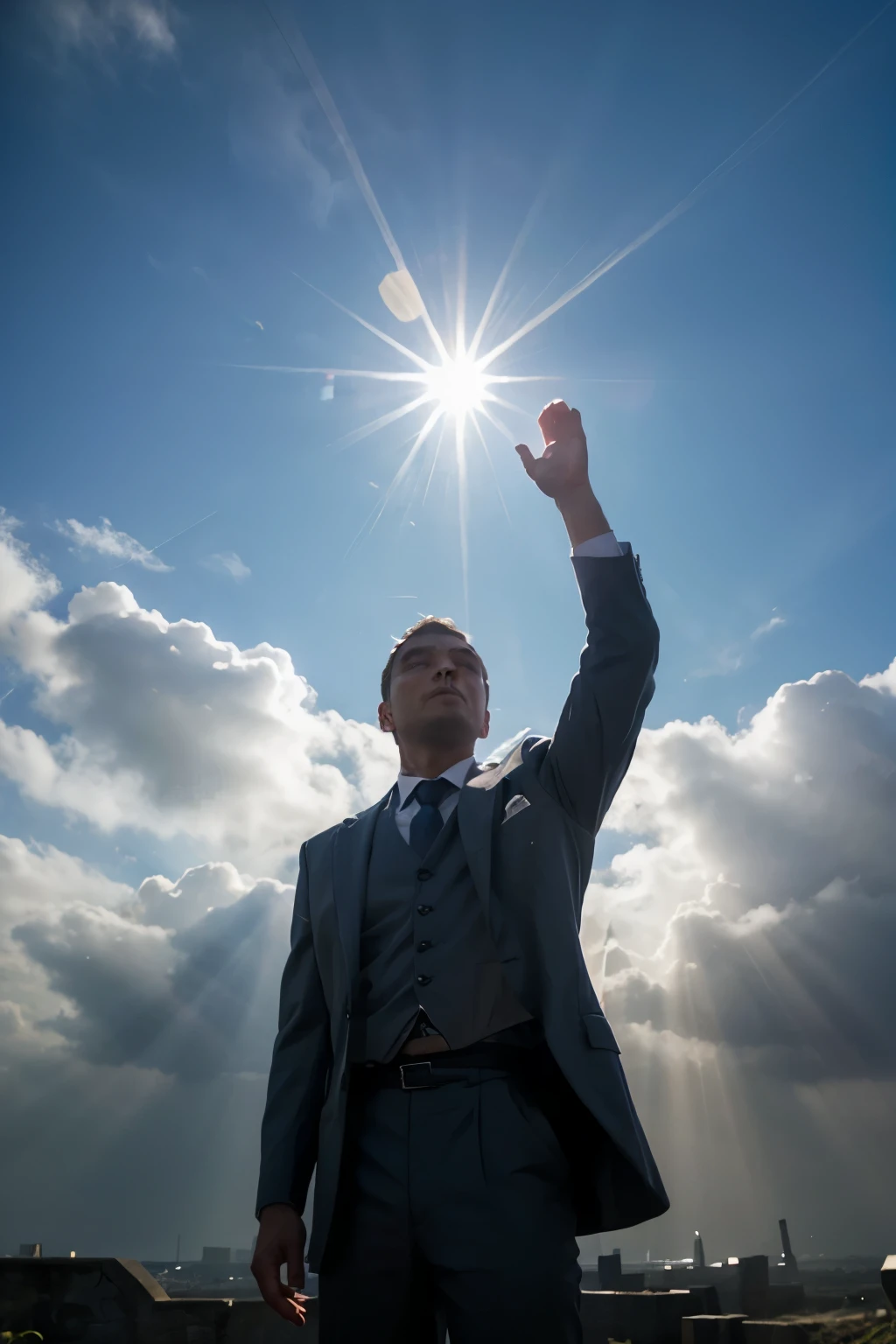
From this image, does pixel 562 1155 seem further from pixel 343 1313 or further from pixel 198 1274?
pixel 198 1274

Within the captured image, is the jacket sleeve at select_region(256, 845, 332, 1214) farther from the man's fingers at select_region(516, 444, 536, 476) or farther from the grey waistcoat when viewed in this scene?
the man's fingers at select_region(516, 444, 536, 476)

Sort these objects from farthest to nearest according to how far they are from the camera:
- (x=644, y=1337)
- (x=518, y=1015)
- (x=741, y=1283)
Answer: (x=741, y=1283) < (x=644, y=1337) < (x=518, y=1015)

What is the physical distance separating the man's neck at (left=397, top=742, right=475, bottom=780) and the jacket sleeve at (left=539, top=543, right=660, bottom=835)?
572mm

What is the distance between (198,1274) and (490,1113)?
321ft

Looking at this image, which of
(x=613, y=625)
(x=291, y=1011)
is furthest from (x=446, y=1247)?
(x=613, y=625)

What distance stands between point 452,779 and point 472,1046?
0.94 m

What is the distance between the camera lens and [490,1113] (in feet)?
6.44

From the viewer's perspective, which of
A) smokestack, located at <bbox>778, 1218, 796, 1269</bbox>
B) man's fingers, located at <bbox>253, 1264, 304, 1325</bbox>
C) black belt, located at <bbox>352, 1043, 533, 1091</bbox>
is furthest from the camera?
smokestack, located at <bbox>778, 1218, 796, 1269</bbox>

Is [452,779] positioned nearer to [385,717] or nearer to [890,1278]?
[385,717]

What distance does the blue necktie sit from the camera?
2566 millimetres

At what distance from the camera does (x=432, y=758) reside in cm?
296

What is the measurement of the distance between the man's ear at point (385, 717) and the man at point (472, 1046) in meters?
0.53

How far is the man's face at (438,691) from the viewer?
291cm

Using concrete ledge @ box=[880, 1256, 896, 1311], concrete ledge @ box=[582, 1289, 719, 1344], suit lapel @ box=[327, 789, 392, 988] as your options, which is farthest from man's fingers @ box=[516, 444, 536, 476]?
concrete ledge @ box=[582, 1289, 719, 1344]
